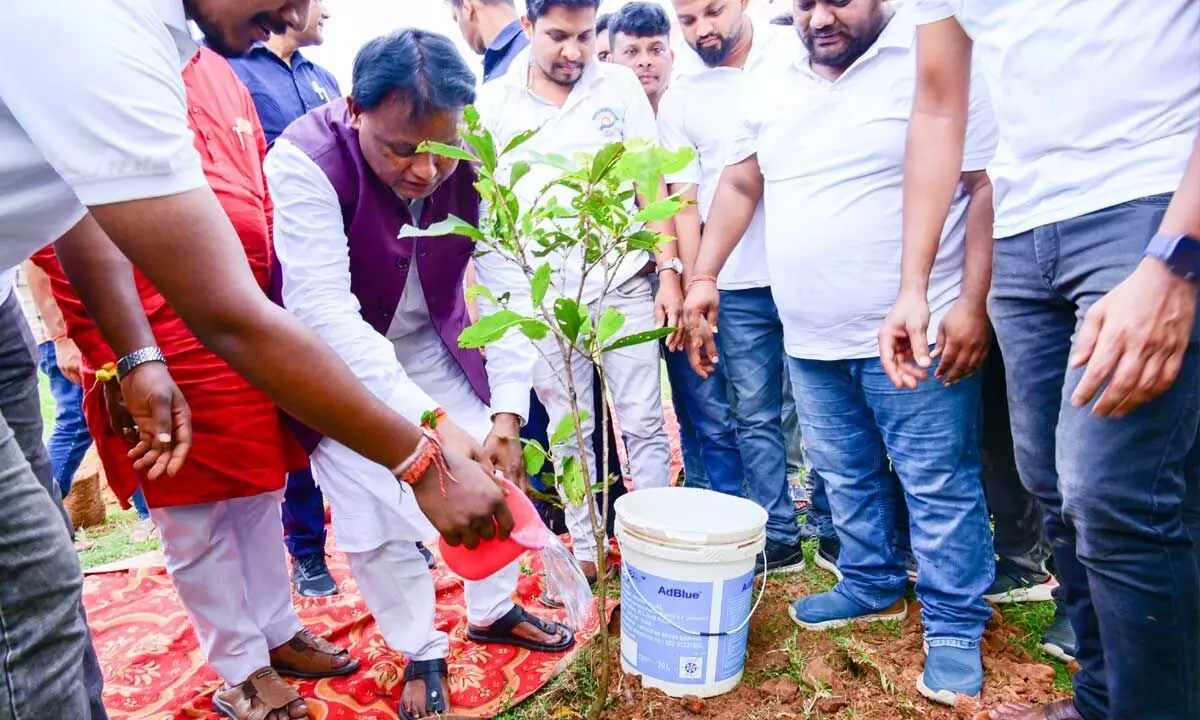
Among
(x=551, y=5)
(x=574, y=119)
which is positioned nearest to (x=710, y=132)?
(x=574, y=119)

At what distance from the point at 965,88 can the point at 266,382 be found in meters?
1.58

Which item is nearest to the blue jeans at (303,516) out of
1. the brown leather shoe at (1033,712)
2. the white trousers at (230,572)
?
the white trousers at (230,572)

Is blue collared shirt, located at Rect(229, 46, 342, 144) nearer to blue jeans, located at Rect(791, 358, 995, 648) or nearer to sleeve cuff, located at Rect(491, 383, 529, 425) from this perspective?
sleeve cuff, located at Rect(491, 383, 529, 425)

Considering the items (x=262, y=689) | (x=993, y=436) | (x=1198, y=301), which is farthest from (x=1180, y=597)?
(x=262, y=689)

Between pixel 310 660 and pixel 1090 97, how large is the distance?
7.74ft

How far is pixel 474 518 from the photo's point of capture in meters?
1.30

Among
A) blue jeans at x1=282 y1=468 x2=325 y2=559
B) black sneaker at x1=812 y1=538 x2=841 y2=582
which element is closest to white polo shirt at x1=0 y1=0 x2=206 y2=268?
blue jeans at x1=282 y1=468 x2=325 y2=559

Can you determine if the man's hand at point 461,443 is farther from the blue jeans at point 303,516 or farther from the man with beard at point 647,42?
the man with beard at point 647,42

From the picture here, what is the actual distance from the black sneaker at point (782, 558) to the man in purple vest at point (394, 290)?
2.61ft

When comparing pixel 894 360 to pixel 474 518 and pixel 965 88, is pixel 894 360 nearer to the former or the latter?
pixel 965 88

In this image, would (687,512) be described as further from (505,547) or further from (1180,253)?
(1180,253)

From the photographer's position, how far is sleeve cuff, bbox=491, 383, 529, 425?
80.3 inches

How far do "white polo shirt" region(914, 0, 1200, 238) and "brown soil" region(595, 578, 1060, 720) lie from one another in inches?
43.9

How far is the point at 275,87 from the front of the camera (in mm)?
3184
